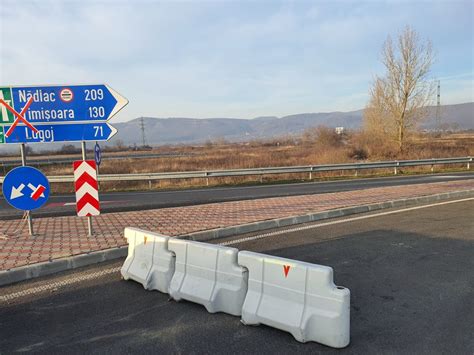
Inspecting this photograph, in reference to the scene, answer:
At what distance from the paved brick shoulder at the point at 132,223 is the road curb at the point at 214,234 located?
0.20 m

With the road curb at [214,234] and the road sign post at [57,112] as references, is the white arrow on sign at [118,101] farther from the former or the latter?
the road curb at [214,234]

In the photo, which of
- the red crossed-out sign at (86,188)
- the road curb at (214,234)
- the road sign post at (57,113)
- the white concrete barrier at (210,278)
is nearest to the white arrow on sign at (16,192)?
the road sign post at (57,113)

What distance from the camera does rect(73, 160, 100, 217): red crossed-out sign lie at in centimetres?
678

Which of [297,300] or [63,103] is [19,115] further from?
[297,300]

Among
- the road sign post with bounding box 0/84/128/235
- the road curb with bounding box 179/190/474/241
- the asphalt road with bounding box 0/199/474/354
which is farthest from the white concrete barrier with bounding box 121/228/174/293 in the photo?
the road sign post with bounding box 0/84/128/235

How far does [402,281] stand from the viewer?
4.71m

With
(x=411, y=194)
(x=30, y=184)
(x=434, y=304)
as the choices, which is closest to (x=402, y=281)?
(x=434, y=304)

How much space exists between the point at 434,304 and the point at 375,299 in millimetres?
607

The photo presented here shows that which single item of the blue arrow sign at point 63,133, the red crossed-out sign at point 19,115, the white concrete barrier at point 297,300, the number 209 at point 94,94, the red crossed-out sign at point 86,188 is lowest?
the white concrete barrier at point 297,300

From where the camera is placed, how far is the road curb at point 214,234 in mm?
5191

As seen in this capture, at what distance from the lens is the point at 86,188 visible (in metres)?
6.85

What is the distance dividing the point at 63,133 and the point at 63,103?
1.87 feet

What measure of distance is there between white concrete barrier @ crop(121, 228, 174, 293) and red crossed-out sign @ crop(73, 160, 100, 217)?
210 cm

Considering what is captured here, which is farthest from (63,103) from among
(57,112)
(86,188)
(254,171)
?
(254,171)
